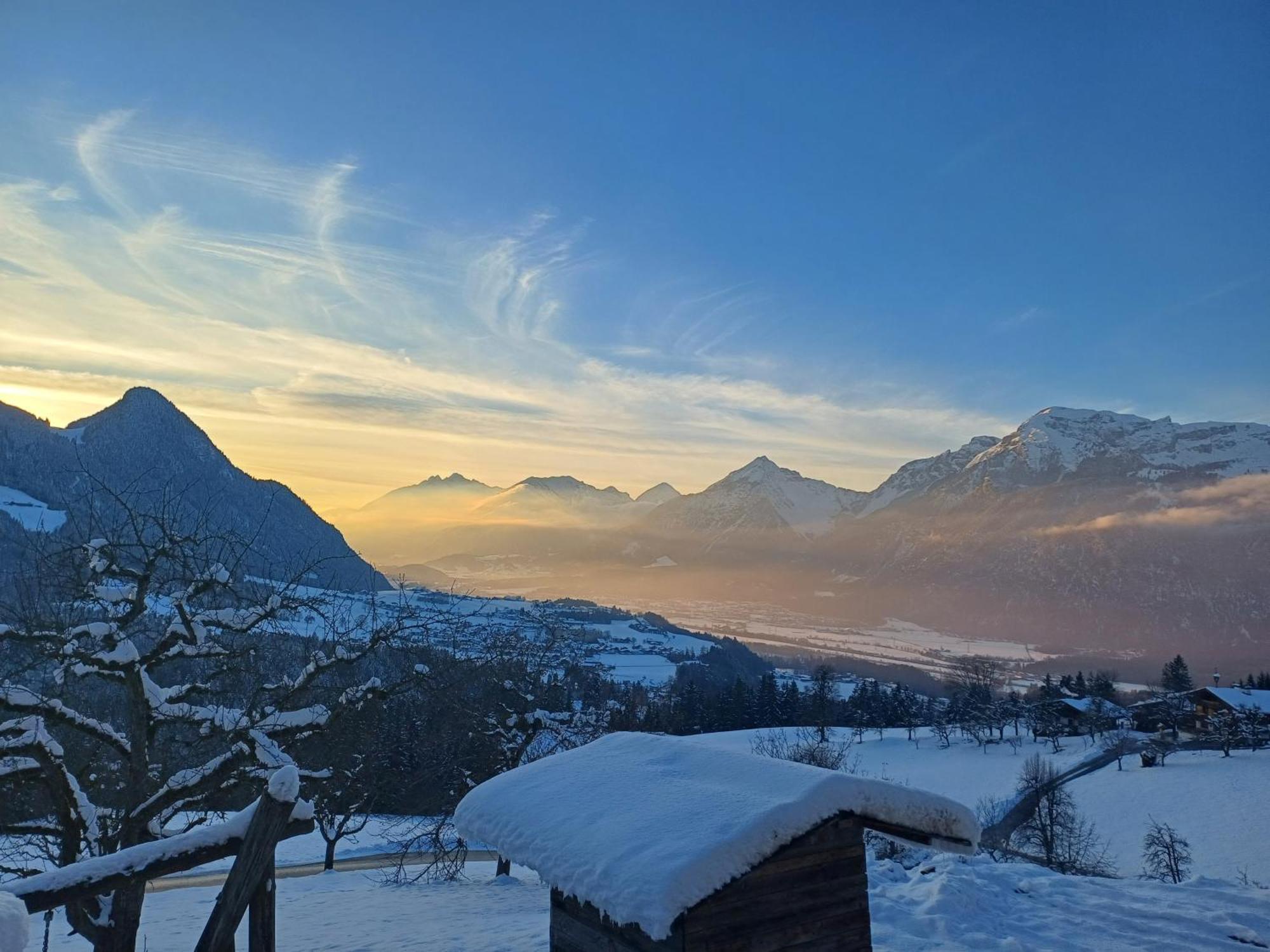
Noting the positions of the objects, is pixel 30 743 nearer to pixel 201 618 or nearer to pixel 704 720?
pixel 201 618

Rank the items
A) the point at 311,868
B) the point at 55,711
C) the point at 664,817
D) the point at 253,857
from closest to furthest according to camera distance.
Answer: the point at 253,857 < the point at 664,817 < the point at 55,711 < the point at 311,868

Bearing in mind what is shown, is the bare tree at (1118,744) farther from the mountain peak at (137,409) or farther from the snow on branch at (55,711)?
the mountain peak at (137,409)

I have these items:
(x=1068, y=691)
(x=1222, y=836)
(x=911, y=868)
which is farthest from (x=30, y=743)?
(x=1068, y=691)

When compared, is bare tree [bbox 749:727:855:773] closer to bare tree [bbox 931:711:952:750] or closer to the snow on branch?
bare tree [bbox 931:711:952:750]

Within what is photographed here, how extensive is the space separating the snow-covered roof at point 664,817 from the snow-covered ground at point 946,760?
169ft

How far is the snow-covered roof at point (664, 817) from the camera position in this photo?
5.83 meters

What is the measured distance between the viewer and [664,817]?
21.6ft

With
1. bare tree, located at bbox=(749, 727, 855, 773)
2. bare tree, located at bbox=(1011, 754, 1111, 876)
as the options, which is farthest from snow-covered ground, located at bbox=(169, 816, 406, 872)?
bare tree, located at bbox=(1011, 754, 1111, 876)

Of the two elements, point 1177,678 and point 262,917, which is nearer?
point 262,917

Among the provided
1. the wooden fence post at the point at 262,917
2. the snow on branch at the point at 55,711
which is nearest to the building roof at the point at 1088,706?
the snow on branch at the point at 55,711

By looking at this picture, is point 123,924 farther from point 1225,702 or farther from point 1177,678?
point 1177,678

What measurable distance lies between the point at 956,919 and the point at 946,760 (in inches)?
2715

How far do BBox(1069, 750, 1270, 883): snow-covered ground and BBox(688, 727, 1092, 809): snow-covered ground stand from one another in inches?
259

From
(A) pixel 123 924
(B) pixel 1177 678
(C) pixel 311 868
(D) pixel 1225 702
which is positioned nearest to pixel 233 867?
(A) pixel 123 924
